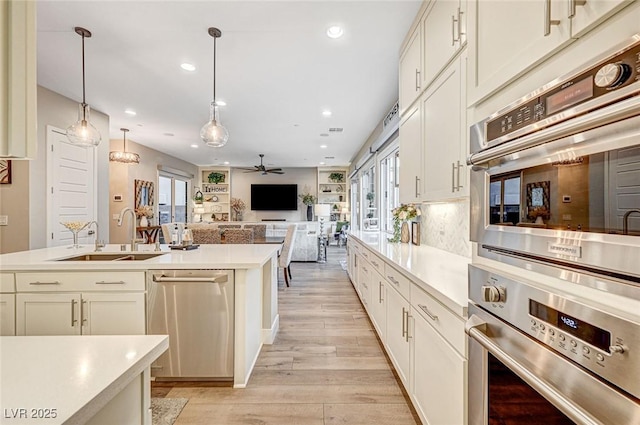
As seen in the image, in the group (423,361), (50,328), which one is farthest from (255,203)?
(423,361)

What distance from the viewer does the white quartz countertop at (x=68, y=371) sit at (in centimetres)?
58

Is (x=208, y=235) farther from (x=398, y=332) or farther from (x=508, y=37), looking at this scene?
(x=508, y=37)

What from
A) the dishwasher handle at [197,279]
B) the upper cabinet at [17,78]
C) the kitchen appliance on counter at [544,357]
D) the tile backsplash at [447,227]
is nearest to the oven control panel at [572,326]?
the kitchen appliance on counter at [544,357]

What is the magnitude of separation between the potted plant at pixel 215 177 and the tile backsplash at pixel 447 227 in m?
8.90

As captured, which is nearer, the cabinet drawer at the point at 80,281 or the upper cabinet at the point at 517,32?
the upper cabinet at the point at 517,32

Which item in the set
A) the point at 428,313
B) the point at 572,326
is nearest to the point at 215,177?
the point at 428,313

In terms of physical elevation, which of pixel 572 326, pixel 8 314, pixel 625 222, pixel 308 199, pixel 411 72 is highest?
pixel 411 72

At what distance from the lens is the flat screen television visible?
422 inches

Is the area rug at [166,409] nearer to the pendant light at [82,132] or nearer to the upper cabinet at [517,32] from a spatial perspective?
the upper cabinet at [517,32]

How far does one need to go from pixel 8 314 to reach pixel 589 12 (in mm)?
3390

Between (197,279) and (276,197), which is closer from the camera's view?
(197,279)

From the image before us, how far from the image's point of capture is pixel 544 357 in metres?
0.75

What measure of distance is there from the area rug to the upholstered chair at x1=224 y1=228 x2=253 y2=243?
228 cm

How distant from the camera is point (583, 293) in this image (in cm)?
68
